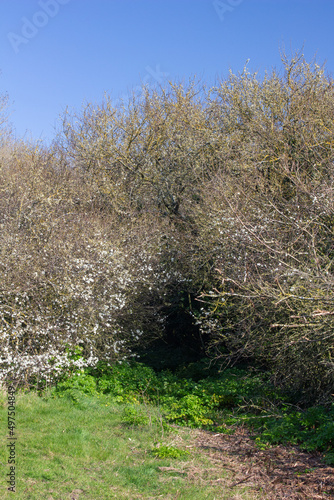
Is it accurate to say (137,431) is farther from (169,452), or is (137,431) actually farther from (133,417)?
(169,452)

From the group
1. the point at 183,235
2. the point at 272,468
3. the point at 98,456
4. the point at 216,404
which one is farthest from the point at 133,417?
the point at 183,235

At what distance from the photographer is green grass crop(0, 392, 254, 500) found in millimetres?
4562

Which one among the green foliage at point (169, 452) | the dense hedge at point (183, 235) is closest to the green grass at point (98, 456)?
the green foliage at point (169, 452)

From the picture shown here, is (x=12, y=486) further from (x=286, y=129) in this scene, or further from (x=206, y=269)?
(x=286, y=129)

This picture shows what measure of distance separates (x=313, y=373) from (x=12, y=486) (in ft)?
15.8

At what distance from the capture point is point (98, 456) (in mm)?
5371

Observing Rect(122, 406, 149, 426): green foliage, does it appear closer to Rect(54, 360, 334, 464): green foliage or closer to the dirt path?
Rect(54, 360, 334, 464): green foliage

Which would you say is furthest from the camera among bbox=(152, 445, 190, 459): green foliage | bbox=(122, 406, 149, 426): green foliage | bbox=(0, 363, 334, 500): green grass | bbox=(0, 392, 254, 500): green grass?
bbox=(122, 406, 149, 426): green foliage

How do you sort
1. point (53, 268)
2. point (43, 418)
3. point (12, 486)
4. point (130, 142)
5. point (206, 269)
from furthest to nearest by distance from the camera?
point (130, 142) < point (206, 269) < point (53, 268) < point (43, 418) < point (12, 486)

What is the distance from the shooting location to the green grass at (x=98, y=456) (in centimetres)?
456

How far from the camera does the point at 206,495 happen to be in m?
4.53

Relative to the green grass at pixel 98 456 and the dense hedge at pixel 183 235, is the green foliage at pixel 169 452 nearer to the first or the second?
the green grass at pixel 98 456

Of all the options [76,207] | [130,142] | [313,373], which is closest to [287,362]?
[313,373]

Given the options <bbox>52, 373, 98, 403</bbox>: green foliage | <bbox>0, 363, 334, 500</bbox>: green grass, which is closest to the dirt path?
<bbox>0, 363, 334, 500</bbox>: green grass
